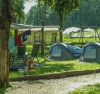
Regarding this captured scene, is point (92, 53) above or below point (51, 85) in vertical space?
above

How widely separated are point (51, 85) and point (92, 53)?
743 cm

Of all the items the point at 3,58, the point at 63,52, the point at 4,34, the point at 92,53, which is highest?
the point at 4,34

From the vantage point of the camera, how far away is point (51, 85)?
32.6 ft

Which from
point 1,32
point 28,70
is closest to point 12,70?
point 28,70

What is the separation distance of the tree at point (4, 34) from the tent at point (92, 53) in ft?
27.3

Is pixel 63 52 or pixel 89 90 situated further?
pixel 63 52

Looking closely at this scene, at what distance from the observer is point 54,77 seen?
1160cm

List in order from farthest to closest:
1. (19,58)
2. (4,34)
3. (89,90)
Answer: (19,58), (4,34), (89,90)

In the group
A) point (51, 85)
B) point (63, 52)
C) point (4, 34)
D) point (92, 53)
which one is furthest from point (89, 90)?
point (63, 52)

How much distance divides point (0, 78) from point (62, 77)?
3.06 meters

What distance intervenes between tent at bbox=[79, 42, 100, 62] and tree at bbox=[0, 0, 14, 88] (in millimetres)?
8307

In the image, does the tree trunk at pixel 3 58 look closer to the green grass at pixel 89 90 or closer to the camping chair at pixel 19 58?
the green grass at pixel 89 90

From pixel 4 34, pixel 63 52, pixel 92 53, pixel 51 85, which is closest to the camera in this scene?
pixel 4 34

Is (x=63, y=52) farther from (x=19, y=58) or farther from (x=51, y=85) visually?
(x=51, y=85)
